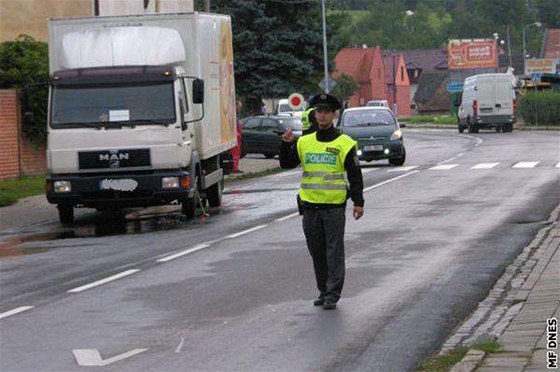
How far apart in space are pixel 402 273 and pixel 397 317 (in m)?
2.94

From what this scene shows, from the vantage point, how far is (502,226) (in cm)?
1945

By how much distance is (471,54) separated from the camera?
12138 cm

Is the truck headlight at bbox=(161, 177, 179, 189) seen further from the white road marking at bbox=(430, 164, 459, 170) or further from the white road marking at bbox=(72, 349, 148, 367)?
the white road marking at bbox=(430, 164, 459, 170)

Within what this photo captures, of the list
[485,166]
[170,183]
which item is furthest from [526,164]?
[170,183]

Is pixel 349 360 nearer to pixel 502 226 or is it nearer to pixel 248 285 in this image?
pixel 248 285

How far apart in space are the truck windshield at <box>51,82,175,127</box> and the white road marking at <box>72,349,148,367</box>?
11.4 metres

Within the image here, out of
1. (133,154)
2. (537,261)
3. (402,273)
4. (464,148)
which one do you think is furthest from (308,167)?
(464,148)

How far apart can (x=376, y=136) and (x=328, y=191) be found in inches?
1001

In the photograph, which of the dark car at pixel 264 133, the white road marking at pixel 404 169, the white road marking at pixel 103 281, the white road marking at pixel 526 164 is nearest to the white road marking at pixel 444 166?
the white road marking at pixel 404 169

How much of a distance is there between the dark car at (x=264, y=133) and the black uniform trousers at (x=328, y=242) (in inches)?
1271

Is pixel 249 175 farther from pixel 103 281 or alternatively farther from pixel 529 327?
pixel 529 327

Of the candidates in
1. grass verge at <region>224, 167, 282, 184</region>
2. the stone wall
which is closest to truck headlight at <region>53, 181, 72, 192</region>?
the stone wall

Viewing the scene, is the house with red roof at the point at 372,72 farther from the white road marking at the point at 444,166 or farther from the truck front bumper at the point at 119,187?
the truck front bumper at the point at 119,187

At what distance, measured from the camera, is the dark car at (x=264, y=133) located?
4475cm
